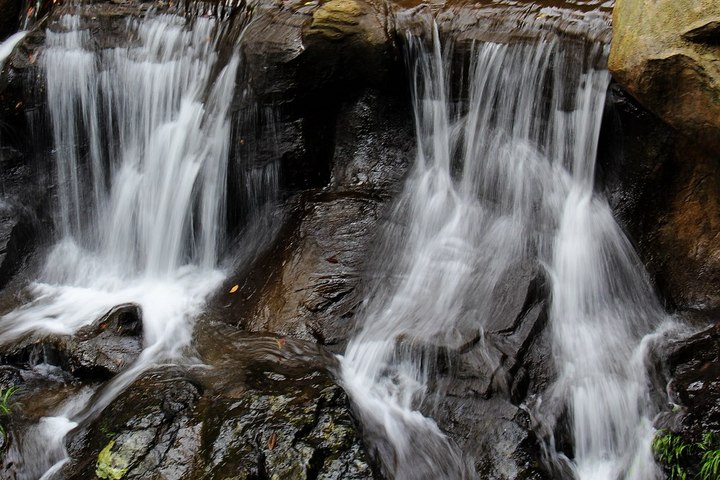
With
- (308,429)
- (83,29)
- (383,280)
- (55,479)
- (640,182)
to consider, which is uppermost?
(83,29)

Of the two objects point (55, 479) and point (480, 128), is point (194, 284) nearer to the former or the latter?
point (55, 479)

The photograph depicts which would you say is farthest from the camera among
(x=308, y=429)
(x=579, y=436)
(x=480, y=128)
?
(x=480, y=128)

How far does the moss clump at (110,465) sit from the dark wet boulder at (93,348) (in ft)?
3.43

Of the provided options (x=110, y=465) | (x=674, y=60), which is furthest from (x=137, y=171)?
(x=674, y=60)

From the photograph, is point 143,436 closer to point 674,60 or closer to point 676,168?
point 674,60

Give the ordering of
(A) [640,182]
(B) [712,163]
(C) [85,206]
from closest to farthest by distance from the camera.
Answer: (B) [712,163], (A) [640,182], (C) [85,206]

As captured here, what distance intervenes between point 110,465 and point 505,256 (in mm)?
3277

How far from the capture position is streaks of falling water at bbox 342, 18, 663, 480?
424 centimetres

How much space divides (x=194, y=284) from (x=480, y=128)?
3.01 m

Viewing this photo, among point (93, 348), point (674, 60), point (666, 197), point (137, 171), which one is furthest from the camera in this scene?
point (137, 171)

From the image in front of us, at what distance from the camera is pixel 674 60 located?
431 centimetres

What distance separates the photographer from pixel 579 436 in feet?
13.9

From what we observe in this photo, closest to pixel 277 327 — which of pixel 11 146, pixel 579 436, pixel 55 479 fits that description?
pixel 55 479

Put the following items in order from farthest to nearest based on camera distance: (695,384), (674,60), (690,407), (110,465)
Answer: (674,60) → (695,384) → (690,407) → (110,465)
